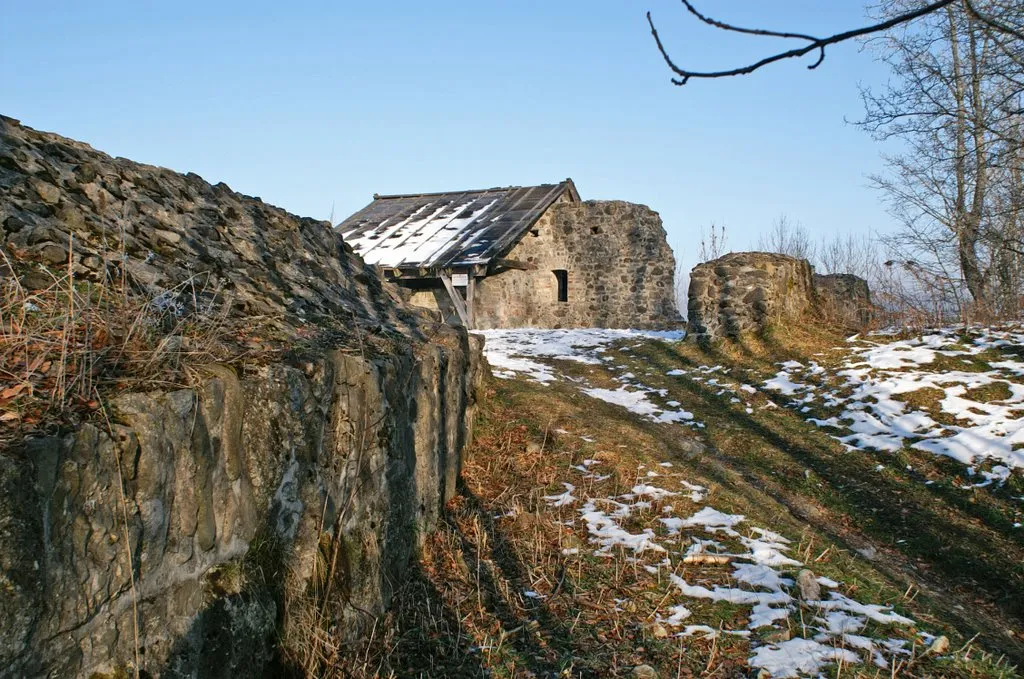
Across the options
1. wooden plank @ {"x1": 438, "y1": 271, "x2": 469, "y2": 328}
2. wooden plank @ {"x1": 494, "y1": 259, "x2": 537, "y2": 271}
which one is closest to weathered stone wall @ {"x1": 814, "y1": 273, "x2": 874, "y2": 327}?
wooden plank @ {"x1": 494, "y1": 259, "x2": 537, "y2": 271}

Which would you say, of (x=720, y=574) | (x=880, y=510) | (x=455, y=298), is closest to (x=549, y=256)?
(x=455, y=298)

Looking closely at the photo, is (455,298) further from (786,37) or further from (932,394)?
(786,37)

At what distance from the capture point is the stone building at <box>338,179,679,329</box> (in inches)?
728

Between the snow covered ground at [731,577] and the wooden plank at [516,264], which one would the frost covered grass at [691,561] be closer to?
the snow covered ground at [731,577]

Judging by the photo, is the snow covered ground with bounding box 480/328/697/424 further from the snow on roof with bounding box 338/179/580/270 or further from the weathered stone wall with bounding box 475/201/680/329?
the weathered stone wall with bounding box 475/201/680/329

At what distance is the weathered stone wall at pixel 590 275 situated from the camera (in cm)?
1902

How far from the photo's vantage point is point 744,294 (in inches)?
468

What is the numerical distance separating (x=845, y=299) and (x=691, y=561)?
9909mm

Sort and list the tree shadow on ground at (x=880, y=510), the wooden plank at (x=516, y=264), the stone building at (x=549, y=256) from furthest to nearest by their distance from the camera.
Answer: the stone building at (x=549, y=256) < the wooden plank at (x=516, y=264) < the tree shadow on ground at (x=880, y=510)

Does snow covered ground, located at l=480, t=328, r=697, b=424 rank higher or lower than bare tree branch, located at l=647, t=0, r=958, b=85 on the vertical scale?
lower

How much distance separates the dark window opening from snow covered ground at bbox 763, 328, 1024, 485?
9.94 m

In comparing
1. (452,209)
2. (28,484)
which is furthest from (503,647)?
(452,209)

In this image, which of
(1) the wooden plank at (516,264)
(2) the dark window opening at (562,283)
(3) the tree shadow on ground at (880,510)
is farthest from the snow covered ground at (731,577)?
(2) the dark window opening at (562,283)

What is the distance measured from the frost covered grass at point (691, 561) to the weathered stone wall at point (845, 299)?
4503 millimetres
